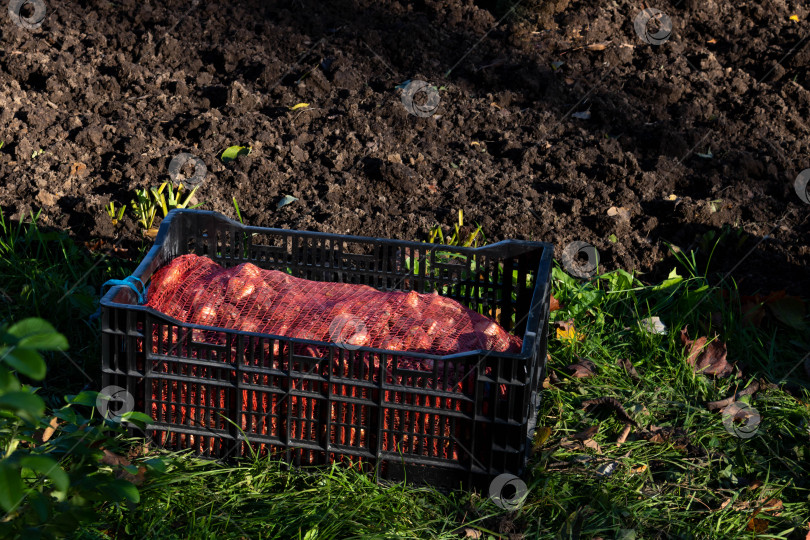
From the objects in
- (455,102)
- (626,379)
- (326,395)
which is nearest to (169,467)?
(326,395)

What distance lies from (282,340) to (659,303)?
6.50 ft

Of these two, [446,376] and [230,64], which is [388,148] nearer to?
[230,64]

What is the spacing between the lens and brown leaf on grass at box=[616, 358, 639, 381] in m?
3.61

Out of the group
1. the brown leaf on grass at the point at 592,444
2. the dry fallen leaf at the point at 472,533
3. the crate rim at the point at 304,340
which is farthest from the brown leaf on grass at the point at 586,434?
the dry fallen leaf at the point at 472,533

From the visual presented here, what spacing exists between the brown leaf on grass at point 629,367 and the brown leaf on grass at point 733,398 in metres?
0.30

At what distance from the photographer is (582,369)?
3590 millimetres

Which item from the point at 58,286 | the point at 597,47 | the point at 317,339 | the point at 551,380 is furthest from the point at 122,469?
the point at 597,47

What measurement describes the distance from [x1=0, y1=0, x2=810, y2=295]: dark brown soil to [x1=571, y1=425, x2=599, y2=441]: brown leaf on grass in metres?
1.27

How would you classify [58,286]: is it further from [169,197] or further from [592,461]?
[592,461]

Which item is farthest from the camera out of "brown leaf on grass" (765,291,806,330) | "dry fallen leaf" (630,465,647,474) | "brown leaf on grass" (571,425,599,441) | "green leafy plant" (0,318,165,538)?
"brown leaf on grass" (765,291,806,330)

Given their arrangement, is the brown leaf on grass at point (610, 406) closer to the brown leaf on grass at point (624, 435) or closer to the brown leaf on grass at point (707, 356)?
the brown leaf on grass at point (624, 435)

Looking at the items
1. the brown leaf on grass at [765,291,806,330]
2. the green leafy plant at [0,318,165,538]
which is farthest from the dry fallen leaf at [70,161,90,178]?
the brown leaf on grass at [765,291,806,330]

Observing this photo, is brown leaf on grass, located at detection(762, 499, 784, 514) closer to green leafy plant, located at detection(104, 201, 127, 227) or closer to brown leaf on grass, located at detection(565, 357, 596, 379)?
brown leaf on grass, located at detection(565, 357, 596, 379)

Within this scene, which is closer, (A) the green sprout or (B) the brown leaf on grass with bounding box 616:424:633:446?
(B) the brown leaf on grass with bounding box 616:424:633:446
